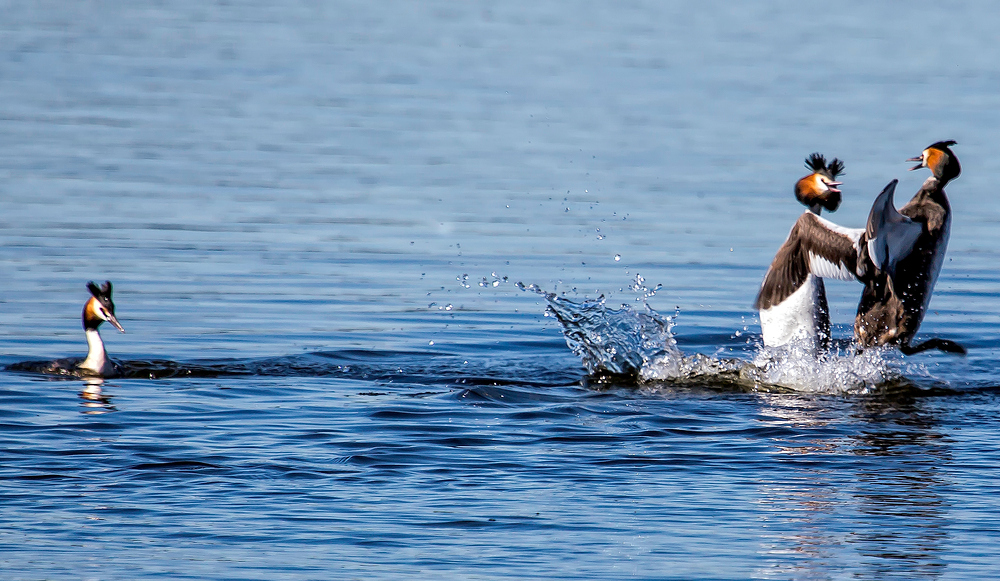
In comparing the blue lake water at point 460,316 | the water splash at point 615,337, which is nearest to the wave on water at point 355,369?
the blue lake water at point 460,316

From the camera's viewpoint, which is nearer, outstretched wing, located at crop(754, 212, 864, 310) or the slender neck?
outstretched wing, located at crop(754, 212, 864, 310)

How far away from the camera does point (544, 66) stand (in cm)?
2758

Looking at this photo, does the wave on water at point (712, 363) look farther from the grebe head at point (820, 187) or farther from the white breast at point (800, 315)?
the grebe head at point (820, 187)

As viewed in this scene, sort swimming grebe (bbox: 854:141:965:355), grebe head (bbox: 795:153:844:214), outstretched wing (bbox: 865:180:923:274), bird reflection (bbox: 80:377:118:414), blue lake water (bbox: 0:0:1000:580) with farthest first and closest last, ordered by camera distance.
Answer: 1. grebe head (bbox: 795:153:844:214)
2. swimming grebe (bbox: 854:141:965:355)
3. outstretched wing (bbox: 865:180:923:274)
4. bird reflection (bbox: 80:377:118:414)
5. blue lake water (bbox: 0:0:1000:580)

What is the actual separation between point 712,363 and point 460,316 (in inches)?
110

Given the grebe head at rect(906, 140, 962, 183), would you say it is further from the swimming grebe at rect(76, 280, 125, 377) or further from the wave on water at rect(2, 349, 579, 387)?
the swimming grebe at rect(76, 280, 125, 377)

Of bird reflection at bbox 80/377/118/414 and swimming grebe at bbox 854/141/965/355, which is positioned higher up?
swimming grebe at bbox 854/141/965/355

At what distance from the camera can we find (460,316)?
1248cm

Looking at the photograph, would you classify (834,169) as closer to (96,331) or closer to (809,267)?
(809,267)

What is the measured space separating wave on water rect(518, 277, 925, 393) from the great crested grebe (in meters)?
0.18

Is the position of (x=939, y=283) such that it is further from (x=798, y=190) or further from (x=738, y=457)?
(x=738, y=457)

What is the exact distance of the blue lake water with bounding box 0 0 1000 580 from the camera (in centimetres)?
670

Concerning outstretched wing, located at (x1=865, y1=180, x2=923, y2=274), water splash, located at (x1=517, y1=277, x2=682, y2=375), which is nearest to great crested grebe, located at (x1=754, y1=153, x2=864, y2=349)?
outstretched wing, located at (x1=865, y1=180, x2=923, y2=274)

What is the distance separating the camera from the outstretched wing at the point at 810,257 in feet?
32.2
